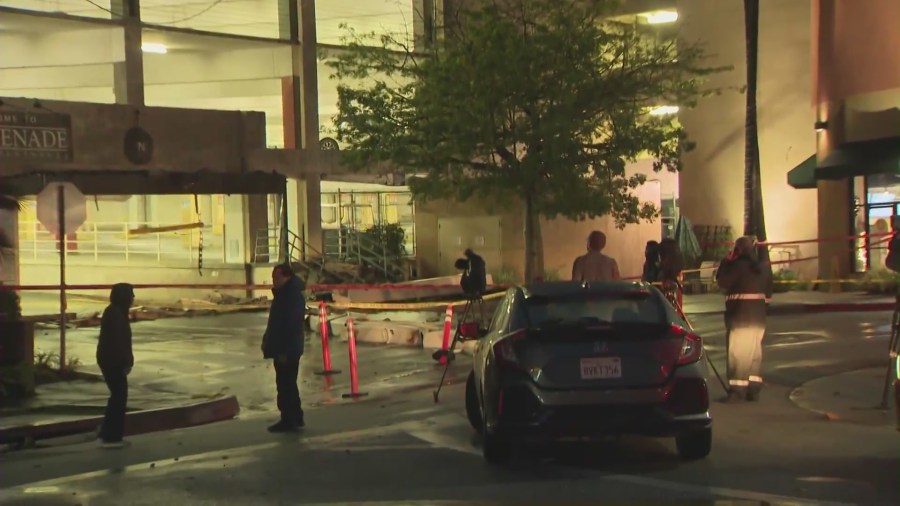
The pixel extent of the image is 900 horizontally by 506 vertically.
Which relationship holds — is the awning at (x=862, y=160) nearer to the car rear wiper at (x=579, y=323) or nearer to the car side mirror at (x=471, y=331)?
the car side mirror at (x=471, y=331)

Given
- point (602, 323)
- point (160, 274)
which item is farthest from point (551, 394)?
point (160, 274)

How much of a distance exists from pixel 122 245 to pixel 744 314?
89.6 feet

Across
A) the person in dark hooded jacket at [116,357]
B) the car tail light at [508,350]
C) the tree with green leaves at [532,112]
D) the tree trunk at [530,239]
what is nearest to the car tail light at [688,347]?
the car tail light at [508,350]

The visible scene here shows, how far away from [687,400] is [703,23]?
26861 mm

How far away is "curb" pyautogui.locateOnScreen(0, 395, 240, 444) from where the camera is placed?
1042cm

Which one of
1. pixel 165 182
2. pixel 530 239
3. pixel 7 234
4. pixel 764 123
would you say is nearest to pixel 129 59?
pixel 165 182

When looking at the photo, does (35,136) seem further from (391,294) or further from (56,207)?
(391,294)

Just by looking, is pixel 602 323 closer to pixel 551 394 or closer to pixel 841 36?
pixel 551 394

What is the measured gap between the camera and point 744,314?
10.7 m

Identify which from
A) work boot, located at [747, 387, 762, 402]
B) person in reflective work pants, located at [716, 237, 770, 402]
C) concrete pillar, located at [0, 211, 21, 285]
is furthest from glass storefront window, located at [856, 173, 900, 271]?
concrete pillar, located at [0, 211, 21, 285]

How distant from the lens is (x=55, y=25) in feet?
87.5

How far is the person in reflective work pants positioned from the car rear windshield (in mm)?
2610

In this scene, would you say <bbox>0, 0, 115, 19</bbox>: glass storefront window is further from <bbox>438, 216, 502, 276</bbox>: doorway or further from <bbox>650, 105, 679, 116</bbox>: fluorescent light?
<bbox>650, 105, 679, 116</bbox>: fluorescent light

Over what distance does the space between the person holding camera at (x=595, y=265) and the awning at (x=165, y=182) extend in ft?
32.6
